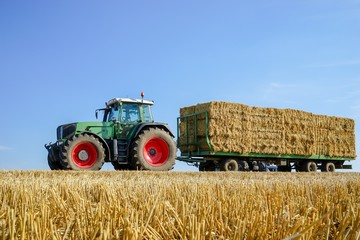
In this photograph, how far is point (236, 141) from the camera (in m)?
14.4

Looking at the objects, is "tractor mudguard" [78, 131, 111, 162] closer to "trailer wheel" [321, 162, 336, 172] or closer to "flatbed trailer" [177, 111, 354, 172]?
"flatbed trailer" [177, 111, 354, 172]

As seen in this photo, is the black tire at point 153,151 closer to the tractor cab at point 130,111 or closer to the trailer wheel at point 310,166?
the tractor cab at point 130,111

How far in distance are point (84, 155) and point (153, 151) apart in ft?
5.91

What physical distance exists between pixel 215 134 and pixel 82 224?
12213 millimetres

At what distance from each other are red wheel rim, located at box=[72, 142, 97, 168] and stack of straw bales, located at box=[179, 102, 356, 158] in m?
4.84

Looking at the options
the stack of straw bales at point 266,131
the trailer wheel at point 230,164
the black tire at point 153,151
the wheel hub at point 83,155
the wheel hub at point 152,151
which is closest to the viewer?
the wheel hub at point 83,155

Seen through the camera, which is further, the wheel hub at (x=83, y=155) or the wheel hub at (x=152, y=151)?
the wheel hub at (x=152, y=151)

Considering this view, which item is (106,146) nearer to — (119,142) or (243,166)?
(119,142)

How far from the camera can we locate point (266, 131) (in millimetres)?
15633

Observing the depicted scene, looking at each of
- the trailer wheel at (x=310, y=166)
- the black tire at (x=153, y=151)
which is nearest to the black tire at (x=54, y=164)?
the black tire at (x=153, y=151)

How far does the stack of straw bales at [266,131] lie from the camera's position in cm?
1412

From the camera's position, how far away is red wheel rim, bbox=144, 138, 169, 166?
10.6 metres

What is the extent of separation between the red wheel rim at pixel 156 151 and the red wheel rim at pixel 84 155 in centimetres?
135

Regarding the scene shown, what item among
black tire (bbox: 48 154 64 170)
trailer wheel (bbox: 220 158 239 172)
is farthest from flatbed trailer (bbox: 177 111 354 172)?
black tire (bbox: 48 154 64 170)
